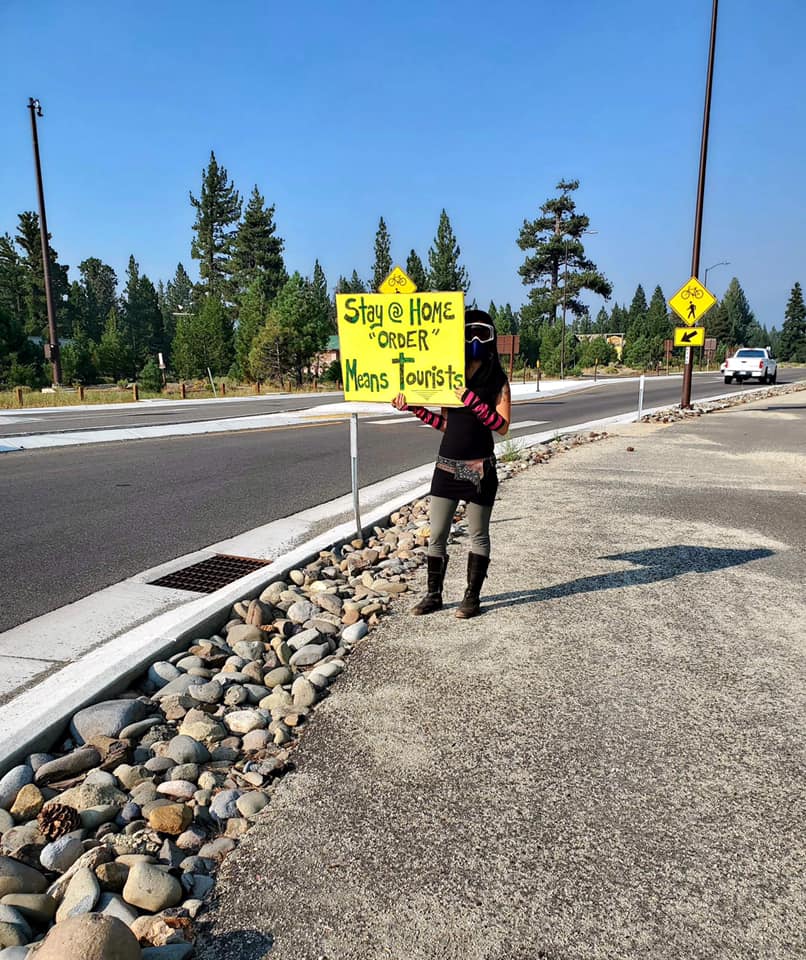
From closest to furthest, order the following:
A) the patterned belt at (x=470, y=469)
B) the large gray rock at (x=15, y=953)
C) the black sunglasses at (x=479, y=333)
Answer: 1. the large gray rock at (x=15, y=953)
2. the patterned belt at (x=470, y=469)
3. the black sunglasses at (x=479, y=333)

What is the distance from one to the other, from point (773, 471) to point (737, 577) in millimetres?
5909

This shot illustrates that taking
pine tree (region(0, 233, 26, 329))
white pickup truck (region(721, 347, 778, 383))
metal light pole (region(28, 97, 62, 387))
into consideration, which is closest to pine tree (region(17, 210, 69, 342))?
pine tree (region(0, 233, 26, 329))

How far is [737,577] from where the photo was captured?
18.2 ft

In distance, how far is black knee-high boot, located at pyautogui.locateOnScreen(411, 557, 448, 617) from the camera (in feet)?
15.8

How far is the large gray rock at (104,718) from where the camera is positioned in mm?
3254

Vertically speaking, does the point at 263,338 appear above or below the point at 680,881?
above

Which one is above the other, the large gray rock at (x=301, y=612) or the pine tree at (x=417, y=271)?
the pine tree at (x=417, y=271)

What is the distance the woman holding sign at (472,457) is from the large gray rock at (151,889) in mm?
2677

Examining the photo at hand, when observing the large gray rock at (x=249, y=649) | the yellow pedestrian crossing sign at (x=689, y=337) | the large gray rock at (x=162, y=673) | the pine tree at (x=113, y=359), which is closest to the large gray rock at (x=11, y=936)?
the large gray rock at (x=162, y=673)

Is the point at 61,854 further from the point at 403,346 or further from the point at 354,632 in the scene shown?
the point at 403,346

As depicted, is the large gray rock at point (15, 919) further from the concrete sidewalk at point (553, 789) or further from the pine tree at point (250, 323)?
the pine tree at point (250, 323)

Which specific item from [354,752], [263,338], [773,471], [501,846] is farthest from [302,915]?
[263,338]

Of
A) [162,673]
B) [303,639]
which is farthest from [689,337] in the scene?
[162,673]

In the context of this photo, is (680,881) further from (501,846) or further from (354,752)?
(354,752)
